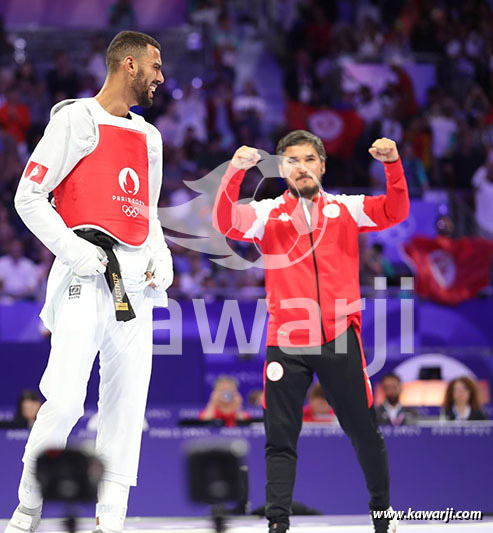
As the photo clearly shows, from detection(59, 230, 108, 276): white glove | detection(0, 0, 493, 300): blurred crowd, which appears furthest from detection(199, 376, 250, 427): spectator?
detection(59, 230, 108, 276): white glove

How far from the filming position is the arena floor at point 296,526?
4.50 meters

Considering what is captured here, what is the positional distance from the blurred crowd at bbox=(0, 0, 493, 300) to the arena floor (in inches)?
153

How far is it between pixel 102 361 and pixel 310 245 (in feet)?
3.84

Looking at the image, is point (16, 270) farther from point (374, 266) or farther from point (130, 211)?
point (130, 211)

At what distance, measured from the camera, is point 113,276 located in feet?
12.5

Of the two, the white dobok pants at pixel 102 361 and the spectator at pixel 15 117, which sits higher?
the spectator at pixel 15 117

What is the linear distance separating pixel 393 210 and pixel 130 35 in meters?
1.49

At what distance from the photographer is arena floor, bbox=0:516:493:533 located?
4504 mm

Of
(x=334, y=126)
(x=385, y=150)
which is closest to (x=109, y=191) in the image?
(x=385, y=150)

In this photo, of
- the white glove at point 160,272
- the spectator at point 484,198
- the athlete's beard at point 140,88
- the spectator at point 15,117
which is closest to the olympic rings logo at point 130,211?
the white glove at point 160,272

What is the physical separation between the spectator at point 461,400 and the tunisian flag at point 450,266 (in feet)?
6.90

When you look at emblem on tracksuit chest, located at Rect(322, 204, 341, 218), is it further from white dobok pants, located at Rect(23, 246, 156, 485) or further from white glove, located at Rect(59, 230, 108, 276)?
white glove, located at Rect(59, 230, 108, 276)

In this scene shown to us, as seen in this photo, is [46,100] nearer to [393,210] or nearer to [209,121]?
[209,121]

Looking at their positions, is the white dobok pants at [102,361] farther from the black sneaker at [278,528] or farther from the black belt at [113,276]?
the black sneaker at [278,528]
